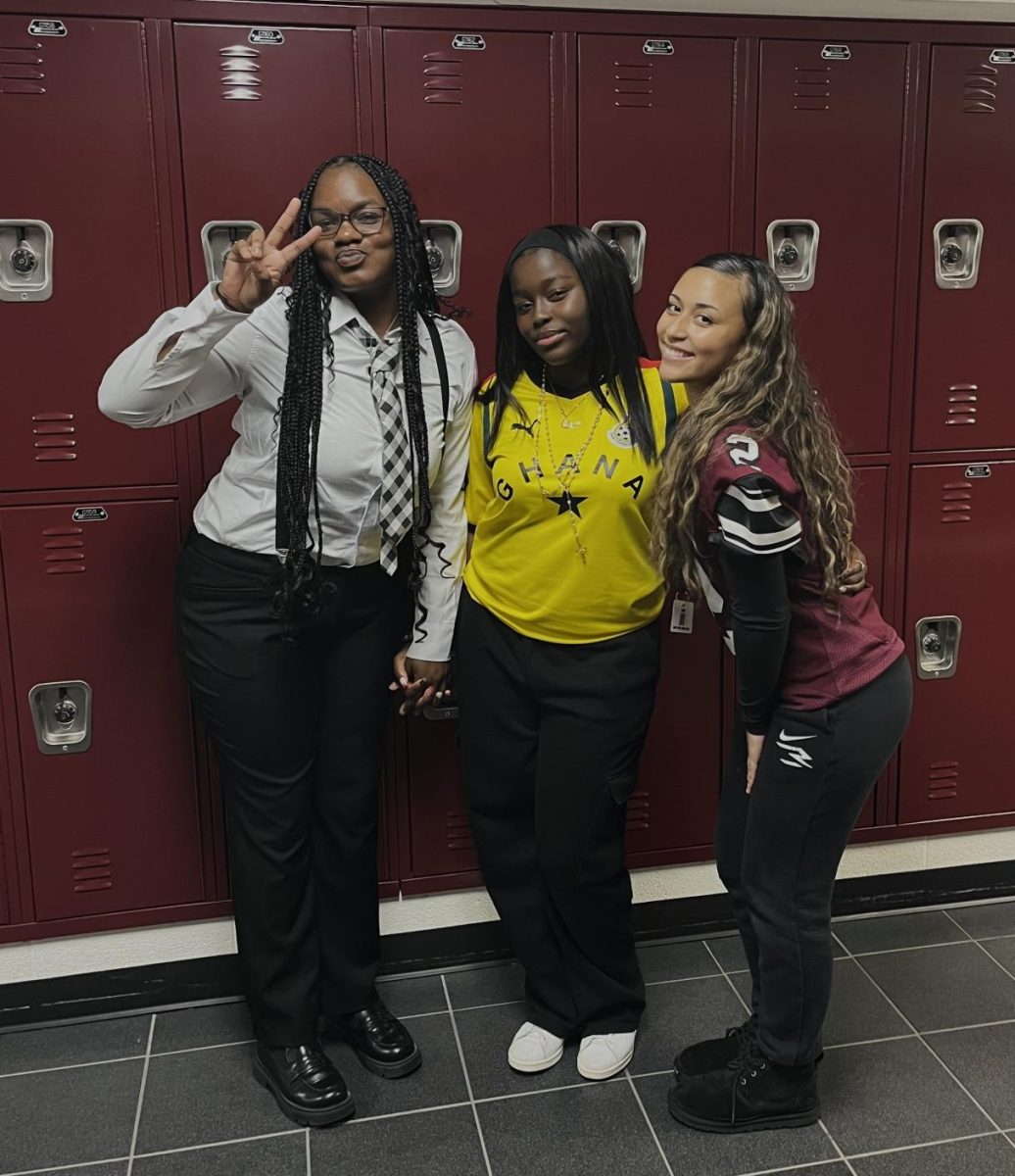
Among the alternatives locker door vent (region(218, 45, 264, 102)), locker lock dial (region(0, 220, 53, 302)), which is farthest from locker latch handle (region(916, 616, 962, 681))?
locker lock dial (region(0, 220, 53, 302))

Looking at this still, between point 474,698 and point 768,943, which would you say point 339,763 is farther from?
point 768,943

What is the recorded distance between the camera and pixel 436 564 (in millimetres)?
2215

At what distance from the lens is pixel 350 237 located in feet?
6.39

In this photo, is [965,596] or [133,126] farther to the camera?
[965,596]

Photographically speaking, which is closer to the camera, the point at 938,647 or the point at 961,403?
the point at 961,403

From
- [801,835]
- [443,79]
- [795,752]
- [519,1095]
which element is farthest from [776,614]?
[443,79]

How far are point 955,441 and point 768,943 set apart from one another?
4.53 ft

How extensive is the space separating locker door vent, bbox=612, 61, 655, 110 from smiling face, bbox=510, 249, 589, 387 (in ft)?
2.23

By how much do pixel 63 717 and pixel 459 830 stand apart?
928 mm

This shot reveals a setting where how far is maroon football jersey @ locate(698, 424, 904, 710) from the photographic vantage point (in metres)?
1.76

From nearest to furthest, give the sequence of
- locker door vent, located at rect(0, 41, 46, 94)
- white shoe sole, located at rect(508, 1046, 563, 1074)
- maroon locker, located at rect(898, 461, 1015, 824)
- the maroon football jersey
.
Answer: the maroon football jersey → locker door vent, located at rect(0, 41, 46, 94) → white shoe sole, located at rect(508, 1046, 563, 1074) → maroon locker, located at rect(898, 461, 1015, 824)

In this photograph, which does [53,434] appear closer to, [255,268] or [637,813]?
[255,268]

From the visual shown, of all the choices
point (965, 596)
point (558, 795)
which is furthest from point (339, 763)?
point (965, 596)

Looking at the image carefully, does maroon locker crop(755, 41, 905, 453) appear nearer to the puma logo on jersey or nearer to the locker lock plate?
the puma logo on jersey
